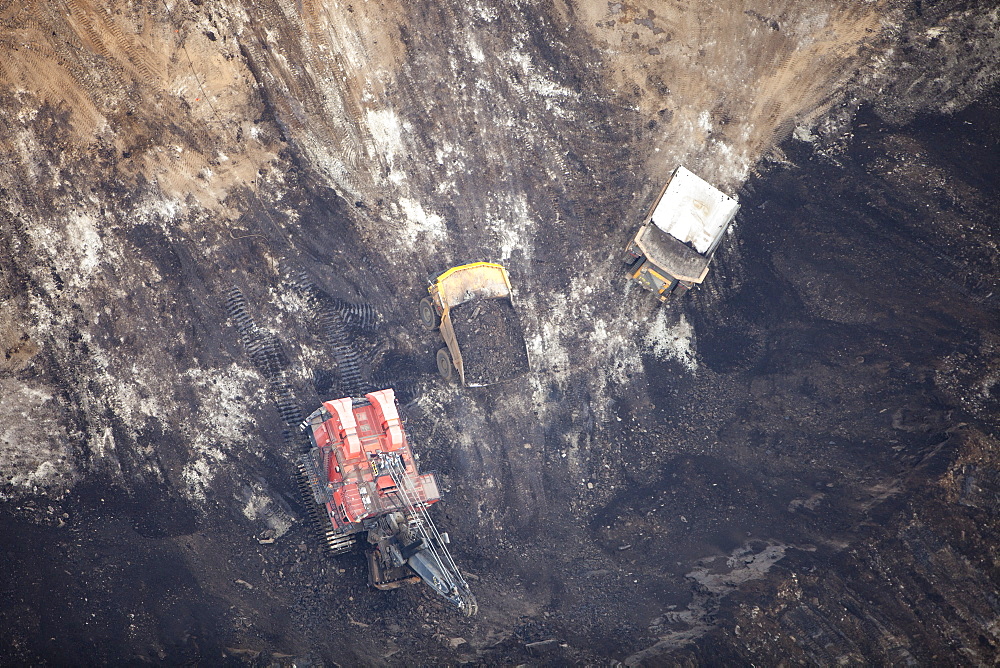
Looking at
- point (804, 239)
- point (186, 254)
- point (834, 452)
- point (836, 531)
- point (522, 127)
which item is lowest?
point (836, 531)

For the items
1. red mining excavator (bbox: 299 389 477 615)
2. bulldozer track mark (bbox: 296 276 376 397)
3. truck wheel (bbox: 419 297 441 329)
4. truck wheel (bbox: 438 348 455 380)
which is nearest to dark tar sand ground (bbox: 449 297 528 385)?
truck wheel (bbox: 438 348 455 380)

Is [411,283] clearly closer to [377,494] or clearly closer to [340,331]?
[340,331]

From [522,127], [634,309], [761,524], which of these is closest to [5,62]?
[522,127]

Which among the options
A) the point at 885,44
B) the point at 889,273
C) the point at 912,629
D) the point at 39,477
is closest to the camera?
the point at 912,629

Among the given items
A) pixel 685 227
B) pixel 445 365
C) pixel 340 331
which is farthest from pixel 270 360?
pixel 685 227

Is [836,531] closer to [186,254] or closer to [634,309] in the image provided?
[634,309]

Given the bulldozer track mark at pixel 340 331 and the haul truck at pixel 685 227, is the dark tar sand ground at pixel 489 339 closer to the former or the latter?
the bulldozer track mark at pixel 340 331

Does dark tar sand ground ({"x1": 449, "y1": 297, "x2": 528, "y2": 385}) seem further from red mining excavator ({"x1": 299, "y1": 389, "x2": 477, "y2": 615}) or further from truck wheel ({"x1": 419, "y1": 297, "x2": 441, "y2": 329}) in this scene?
red mining excavator ({"x1": 299, "y1": 389, "x2": 477, "y2": 615})
